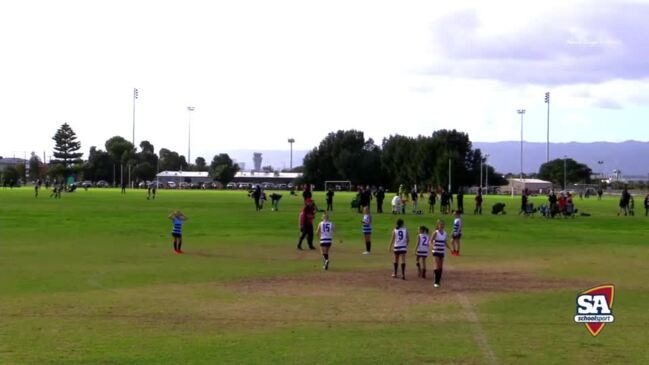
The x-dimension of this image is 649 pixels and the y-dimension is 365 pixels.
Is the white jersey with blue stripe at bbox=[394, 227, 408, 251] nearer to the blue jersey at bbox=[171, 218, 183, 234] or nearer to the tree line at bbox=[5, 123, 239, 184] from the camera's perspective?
the blue jersey at bbox=[171, 218, 183, 234]

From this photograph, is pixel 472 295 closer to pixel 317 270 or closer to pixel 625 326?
pixel 625 326

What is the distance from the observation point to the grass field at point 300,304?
10312 mm

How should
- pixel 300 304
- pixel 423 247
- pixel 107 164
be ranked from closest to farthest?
pixel 300 304, pixel 423 247, pixel 107 164

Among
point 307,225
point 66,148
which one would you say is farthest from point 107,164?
point 307,225

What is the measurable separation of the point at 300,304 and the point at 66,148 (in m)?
167

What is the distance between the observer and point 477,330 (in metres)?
11.9

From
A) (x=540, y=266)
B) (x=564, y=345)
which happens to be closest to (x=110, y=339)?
(x=564, y=345)

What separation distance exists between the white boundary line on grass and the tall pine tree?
163401mm

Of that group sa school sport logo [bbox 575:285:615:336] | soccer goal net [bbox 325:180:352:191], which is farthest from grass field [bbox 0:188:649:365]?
soccer goal net [bbox 325:180:352:191]

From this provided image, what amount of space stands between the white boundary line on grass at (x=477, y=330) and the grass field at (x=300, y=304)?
0.04 metres

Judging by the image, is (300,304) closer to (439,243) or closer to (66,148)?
(439,243)

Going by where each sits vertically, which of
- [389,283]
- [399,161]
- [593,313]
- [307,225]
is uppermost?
[399,161]

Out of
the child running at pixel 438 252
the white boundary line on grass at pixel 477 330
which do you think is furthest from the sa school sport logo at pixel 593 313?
the child running at pixel 438 252

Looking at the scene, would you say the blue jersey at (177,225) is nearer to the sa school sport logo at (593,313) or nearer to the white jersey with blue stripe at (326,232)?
the white jersey with blue stripe at (326,232)
